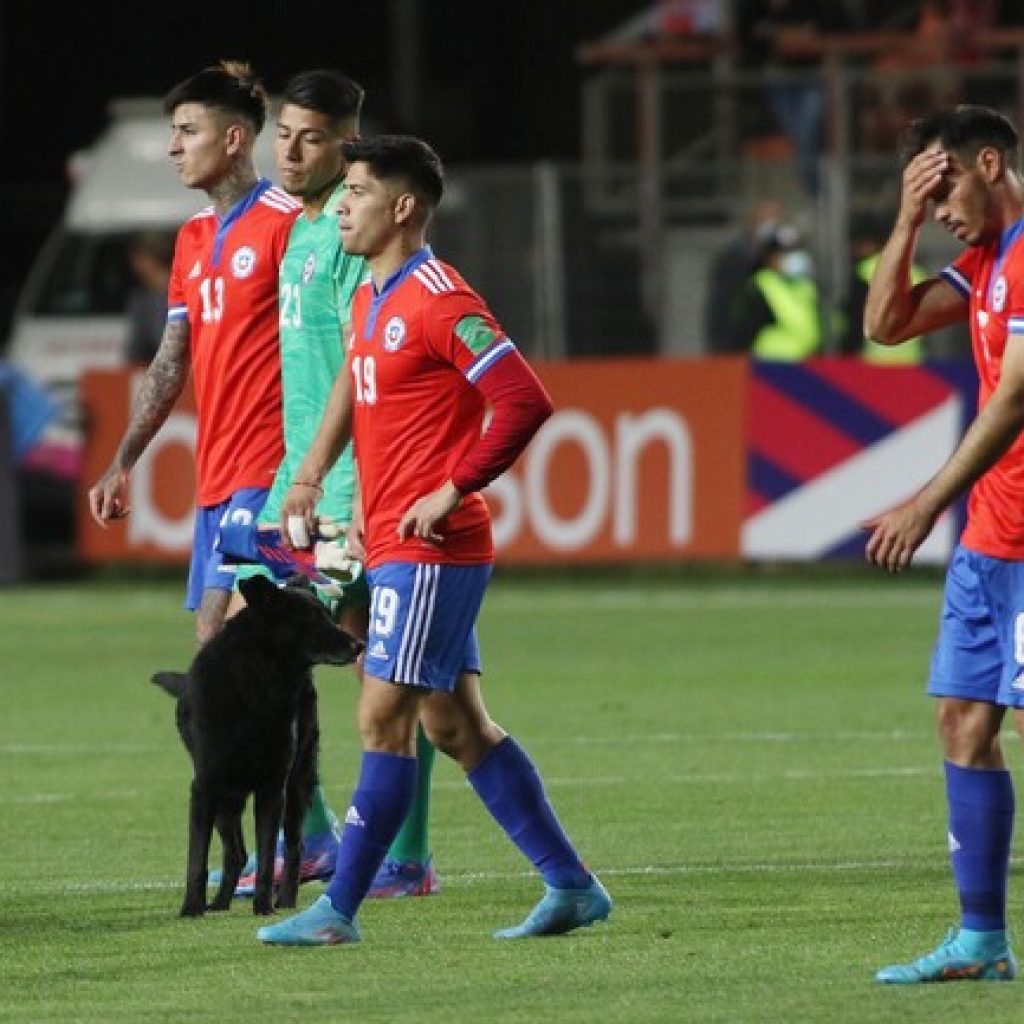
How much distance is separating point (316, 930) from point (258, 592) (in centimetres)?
109

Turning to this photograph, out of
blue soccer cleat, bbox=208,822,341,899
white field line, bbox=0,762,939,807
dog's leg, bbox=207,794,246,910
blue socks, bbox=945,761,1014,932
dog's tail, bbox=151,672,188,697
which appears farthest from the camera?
white field line, bbox=0,762,939,807

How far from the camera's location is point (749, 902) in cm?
950

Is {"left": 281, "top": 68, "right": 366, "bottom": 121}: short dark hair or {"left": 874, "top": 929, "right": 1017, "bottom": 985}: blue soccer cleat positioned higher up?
{"left": 281, "top": 68, "right": 366, "bottom": 121}: short dark hair

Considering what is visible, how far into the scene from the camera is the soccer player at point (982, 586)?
26.0 feet

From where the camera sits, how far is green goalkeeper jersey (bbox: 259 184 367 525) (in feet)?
31.9

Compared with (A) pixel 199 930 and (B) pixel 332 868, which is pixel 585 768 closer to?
(B) pixel 332 868

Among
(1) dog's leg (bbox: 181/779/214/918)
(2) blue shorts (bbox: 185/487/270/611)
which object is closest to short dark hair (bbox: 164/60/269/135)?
(2) blue shorts (bbox: 185/487/270/611)

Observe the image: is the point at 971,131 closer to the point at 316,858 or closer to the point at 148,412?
the point at 148,412

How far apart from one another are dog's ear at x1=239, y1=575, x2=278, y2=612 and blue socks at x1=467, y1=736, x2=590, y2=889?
31.7 inches

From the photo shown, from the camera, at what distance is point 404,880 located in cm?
980

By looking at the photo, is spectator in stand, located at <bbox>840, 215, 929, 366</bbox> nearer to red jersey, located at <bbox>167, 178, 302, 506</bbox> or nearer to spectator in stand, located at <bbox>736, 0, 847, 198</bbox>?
spectator in stand, located at <bbox>736, 0, 847, 198</bbox>

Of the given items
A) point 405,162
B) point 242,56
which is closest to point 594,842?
point 405,162

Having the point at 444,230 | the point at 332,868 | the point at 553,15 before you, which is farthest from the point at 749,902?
the point at 553,15

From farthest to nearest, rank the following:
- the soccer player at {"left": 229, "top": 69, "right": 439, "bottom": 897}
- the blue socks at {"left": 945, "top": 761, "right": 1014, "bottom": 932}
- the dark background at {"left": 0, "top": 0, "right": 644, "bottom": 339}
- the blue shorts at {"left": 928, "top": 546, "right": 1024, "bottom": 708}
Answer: the dark background at {"left": 0, "top": 0, "right": 644, "bottom": 339}
the soccer player at {"left": 229, "top": 69, "right": 439, "bottom": 897}
the blue socks at {"left": 945, "top": 761, "right": 1014, "bottom": 932}
the blue shorts at {"left": 928, "top": 546, "right": 1024, "bottom": 708}
